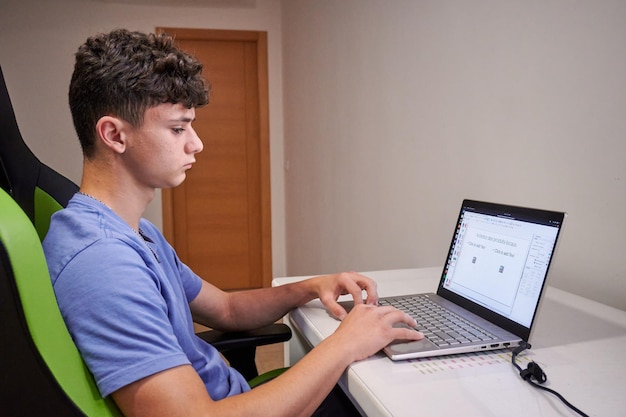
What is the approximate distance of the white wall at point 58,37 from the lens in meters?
3.45

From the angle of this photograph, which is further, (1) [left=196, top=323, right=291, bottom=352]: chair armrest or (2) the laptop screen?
(1) [left=196, top=323, right=291, bottom=352]: chair armrest

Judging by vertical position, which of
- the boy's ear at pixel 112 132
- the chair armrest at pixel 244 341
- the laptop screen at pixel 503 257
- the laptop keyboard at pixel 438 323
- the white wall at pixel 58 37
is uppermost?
the white wall at pixel 58 37

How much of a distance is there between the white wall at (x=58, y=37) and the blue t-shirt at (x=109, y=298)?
315 centimetres

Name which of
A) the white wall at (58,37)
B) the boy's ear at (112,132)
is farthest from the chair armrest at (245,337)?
the white wall at (58,37)

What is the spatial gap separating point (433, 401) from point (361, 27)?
193 cm

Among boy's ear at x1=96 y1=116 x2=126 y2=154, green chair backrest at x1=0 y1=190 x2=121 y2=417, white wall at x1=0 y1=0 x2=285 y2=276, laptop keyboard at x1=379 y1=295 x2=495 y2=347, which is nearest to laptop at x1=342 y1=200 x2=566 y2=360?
laptop keyboard at x1=379 y1=295 x2=495 y2=347

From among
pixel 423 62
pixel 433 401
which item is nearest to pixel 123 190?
pixel 433 401

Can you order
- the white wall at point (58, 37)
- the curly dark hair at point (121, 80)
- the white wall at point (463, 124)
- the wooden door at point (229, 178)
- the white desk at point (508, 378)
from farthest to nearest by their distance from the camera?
the wooden door at point (229, 178), the white wall at point (58, 37), the white wall at point (463, 124), the curly dark hair at point (121, 80), the white desk at point (508, 378)

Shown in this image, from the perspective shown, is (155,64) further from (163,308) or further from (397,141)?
(397,141)

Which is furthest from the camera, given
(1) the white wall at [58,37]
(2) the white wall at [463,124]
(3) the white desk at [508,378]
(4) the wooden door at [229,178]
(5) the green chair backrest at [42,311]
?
(4) the wooden door at [229,178]

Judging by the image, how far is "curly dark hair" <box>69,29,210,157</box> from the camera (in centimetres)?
77

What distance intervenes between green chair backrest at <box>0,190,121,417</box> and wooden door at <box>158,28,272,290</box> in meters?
3.34

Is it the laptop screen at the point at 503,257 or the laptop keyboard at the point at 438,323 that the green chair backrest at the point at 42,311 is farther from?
the laptop screen at the point at 503,257

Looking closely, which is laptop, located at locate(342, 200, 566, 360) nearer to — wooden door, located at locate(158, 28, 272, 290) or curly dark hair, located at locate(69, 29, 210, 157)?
curly dark hair, located at locate(69, 29, 210, 157)
